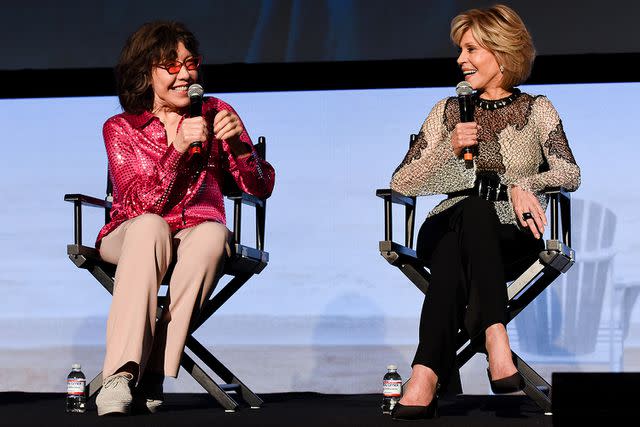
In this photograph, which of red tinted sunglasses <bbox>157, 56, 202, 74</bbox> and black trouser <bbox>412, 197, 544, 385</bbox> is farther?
red tinted sunglasses <bbox>157, 56, 202, 74</bbox>

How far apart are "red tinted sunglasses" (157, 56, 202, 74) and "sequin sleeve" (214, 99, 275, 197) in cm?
15

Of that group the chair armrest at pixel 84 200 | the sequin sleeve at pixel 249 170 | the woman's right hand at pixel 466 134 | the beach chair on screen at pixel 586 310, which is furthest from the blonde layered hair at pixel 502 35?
the beach chair on screen at pixel 586 310

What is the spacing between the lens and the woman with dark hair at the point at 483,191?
2.38 metres

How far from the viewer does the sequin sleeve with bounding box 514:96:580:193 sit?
106 inches

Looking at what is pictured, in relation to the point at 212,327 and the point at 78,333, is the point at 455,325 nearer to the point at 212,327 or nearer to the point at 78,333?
the point at 212,327

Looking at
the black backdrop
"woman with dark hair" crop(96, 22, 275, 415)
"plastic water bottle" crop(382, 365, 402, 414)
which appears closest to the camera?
"woman with dark hair" crop(96, 22, 275, 415)

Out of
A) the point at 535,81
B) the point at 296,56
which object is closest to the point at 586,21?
the point at 535,81

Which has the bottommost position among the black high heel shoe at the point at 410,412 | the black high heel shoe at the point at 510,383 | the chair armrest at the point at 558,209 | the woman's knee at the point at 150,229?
the black high heel shoe at the point at 410,412

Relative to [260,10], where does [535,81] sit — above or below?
below

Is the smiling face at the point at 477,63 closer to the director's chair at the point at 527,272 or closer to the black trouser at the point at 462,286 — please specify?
the director's chair at the point at 527,272

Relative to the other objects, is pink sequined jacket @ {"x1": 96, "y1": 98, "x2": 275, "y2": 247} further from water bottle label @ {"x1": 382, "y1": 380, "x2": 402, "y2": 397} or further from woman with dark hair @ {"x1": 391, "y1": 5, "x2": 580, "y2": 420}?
water bottle label @ {"x1": 382, "y1": 380, "x2": 402, "y2": 397}

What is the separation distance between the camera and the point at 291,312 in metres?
4.02

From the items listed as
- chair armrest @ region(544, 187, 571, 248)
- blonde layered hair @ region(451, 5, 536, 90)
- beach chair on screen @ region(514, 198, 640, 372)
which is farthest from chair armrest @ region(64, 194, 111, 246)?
beach chair on screen @ region(514, 198, 640, 372)

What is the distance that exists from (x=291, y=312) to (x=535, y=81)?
1358 millimetres
